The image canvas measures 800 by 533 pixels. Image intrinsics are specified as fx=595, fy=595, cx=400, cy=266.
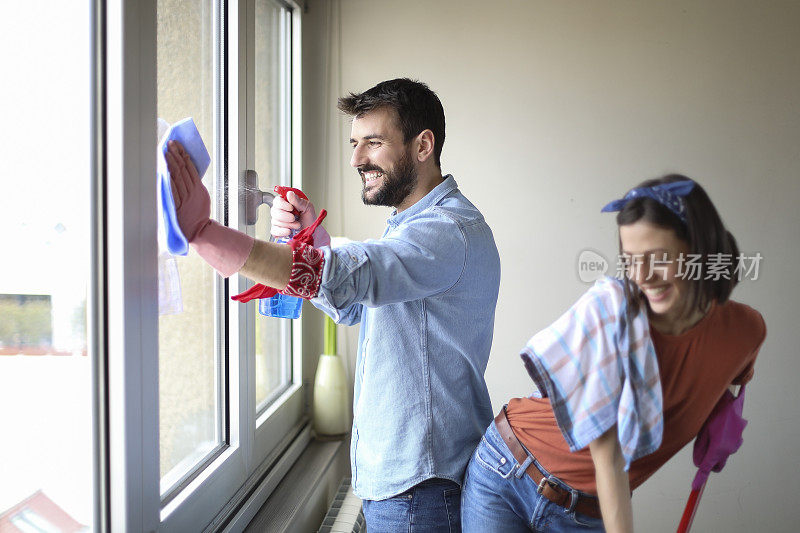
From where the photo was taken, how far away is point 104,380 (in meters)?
0.89

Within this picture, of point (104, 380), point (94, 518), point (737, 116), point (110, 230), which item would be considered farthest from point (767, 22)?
point (94, 518)

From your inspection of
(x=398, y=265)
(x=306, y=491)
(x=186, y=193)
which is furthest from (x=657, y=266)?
(x=306, y=491)

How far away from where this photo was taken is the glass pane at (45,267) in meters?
0.75

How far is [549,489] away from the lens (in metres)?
0.72

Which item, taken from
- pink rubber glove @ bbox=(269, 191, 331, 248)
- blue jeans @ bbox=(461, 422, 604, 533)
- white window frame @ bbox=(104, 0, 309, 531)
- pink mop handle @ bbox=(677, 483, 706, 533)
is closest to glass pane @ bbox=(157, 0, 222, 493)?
white window frame @ bbox=(104, 0, 309, 531)

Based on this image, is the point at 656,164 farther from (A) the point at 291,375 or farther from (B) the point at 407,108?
(A) the point at 291,375

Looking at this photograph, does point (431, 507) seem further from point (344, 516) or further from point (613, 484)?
point (344, 516)

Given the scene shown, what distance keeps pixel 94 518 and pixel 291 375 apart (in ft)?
3.40

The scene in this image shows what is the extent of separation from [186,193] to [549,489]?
600 millimetres

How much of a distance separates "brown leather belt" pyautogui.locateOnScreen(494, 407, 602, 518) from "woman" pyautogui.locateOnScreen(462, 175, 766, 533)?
7 centimetres

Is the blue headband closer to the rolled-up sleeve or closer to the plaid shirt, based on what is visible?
the plaid shirt

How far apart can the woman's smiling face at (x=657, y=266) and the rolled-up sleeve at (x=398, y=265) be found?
1.02ft

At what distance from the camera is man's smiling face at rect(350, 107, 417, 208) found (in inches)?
39.6

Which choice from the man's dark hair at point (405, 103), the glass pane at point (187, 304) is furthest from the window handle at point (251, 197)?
the man's dark hair at point (405, 103)
